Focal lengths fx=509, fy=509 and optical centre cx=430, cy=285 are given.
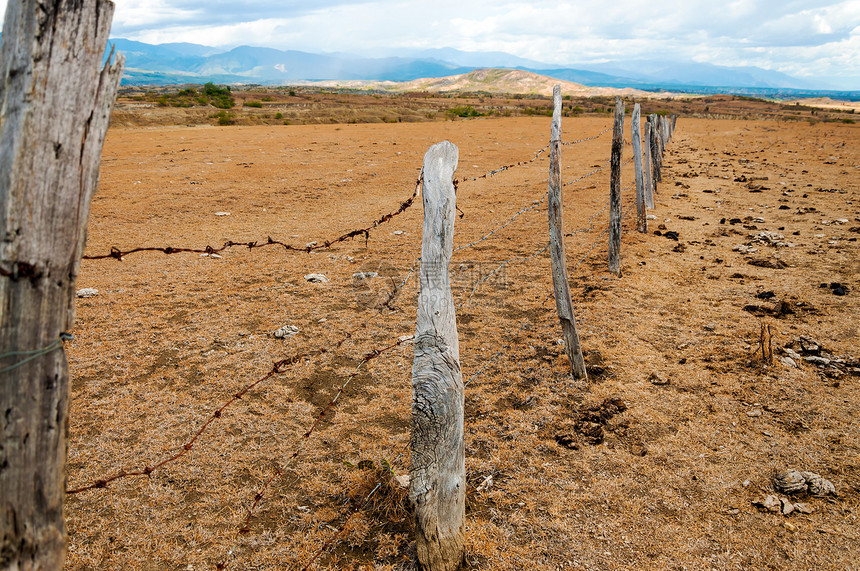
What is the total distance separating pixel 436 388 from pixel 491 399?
184 cm

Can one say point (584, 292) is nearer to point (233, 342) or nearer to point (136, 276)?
point (233, 342)

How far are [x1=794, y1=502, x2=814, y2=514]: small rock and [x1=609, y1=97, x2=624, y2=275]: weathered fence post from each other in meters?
4.07

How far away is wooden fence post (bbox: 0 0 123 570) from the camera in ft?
4.57

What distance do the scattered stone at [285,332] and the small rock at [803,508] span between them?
14.1ft

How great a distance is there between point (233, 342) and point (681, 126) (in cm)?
3764

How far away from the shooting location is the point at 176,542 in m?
2.88

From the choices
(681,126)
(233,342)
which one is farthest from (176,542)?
(681,126)

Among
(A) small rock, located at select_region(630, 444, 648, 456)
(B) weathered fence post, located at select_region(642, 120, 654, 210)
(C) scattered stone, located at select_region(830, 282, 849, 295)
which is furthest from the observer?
(B) weathered fence post, located at select_region(642, 120, 654, 210)

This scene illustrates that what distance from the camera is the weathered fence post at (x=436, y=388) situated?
2518 millimetres

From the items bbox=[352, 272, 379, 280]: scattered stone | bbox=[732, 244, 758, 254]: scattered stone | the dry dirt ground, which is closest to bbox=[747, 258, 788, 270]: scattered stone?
the dry dirt ground

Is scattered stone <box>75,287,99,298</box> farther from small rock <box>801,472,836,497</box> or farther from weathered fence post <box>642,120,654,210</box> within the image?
weathered fence post <box>642,120,654,210</box>

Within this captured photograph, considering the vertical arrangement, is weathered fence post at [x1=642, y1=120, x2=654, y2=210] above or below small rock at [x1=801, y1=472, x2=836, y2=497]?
above

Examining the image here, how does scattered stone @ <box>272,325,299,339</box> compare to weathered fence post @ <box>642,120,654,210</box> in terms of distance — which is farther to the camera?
weathered fence post @ <box>642,120,654,210</box>

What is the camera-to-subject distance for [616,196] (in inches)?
259
